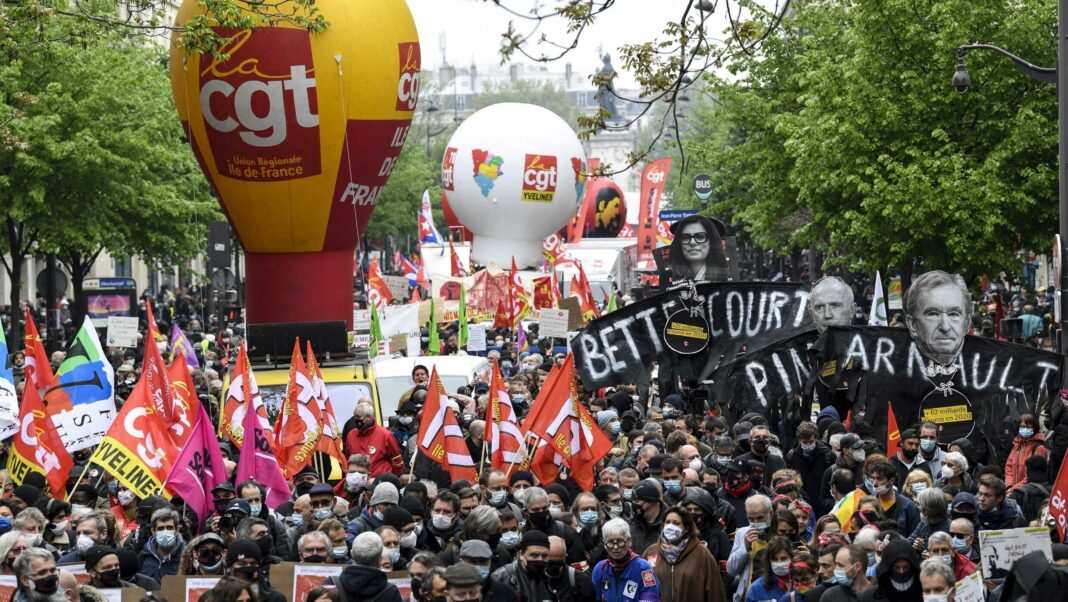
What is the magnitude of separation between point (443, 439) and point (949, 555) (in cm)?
605

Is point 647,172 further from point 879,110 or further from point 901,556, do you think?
point 901,556

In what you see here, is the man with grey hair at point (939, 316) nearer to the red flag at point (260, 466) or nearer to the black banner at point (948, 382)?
the black banner at point (948, 382)

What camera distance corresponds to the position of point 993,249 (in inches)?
1199

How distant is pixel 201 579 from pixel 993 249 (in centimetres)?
2222

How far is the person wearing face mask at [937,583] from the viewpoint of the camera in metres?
8.89

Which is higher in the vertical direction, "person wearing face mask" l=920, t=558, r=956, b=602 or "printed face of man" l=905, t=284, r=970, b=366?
"printed face of man" l=905, t=284, r=970, b=366

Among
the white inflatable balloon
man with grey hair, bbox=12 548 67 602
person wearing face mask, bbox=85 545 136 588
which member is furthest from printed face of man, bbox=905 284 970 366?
the white inflatable balloon

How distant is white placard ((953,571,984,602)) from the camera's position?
8641mm

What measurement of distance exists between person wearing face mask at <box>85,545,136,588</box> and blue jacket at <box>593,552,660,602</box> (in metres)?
2.49

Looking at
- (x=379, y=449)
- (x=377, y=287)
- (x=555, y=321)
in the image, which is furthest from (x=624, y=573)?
(x=377, y=287)

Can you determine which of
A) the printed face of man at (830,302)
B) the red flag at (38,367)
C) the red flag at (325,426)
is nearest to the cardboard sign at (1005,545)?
the red flag at (325,426)

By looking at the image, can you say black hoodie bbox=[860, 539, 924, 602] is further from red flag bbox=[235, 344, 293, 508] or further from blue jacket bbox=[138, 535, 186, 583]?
red flag bbox=[235, 344, 293, 508]

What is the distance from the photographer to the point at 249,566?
32.4 ft

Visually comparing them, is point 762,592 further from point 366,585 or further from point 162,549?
point 162,549
